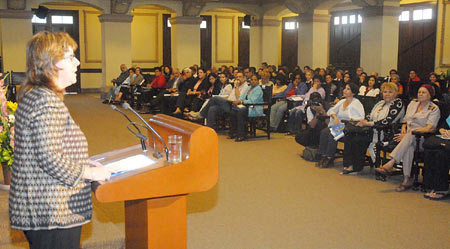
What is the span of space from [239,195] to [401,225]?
165cm

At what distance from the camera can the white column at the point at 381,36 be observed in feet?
40.6

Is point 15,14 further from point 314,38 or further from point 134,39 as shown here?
point 314,38

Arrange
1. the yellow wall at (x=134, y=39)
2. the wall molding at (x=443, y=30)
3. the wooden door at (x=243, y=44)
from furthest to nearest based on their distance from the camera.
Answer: the wooden door at (x=243, y=44)
the yellow wall at (x=134, y=39)
the wall molding at (x=443, y=30)

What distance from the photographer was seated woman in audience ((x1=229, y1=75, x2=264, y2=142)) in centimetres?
861

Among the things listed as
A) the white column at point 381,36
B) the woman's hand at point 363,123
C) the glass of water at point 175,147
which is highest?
the white column at point 381,36

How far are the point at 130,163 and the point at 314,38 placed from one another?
1319cm

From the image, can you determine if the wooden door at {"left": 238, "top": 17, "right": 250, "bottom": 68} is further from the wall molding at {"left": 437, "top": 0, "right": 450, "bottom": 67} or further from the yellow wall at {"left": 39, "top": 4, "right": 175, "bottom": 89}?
the wall molding at {"left": 437, "top": 0, "right": 450, "bottom": 67}

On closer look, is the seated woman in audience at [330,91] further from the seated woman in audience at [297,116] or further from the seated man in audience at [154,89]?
the seated man in audience at [154,89]

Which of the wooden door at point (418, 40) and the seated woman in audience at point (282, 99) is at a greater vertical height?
the wooden door at point (418, 40)

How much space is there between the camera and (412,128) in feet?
18.7

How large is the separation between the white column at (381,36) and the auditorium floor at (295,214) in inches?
266

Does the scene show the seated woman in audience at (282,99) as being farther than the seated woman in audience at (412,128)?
Yes

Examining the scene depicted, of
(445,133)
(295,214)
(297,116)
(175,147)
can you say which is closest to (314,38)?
(297,116)

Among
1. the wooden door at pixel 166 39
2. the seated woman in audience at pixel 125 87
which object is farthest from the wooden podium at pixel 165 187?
the wooden door at pixel 166 39
